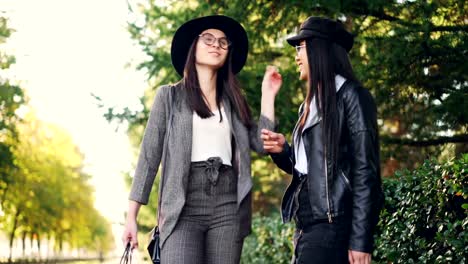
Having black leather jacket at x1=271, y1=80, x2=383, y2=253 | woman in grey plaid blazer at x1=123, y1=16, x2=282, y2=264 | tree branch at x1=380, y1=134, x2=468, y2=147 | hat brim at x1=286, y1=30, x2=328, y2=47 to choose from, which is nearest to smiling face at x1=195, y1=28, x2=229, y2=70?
woman in grey plaid blazer at x1=123, y1=16, x2=282, y2=264

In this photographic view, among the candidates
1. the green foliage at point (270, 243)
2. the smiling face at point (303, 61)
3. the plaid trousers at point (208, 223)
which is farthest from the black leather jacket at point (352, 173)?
the green foliage at point (270, 243)

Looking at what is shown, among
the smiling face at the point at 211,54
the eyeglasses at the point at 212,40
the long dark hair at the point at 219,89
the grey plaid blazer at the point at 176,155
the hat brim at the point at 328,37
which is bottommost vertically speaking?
the grey plaid blazer at the point at 176,155

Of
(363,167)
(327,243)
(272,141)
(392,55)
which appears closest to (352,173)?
(363,167)

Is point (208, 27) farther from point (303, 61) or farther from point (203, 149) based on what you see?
point (303, 61)

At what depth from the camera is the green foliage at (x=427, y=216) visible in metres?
5.33

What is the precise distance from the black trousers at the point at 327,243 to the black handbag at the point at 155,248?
104 centimetres

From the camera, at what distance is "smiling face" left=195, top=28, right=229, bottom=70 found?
16.9 feet

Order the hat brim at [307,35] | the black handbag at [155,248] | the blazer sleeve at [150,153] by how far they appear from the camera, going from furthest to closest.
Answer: the blazer sleeve at [150,153] → the black handbag at [155,248] → the hat brim at [307,35]

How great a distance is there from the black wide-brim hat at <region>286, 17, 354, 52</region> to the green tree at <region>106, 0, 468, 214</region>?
4.55 m

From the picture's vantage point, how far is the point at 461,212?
559 centimetres

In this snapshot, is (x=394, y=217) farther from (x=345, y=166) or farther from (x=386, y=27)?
(x=386, y=27)

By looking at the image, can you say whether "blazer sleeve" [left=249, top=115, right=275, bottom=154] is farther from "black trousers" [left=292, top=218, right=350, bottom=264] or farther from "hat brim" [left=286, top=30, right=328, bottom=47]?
"black trousers" [left=292, top=218, right=350, bottom=264]

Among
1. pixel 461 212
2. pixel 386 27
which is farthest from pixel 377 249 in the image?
pixel 386 27

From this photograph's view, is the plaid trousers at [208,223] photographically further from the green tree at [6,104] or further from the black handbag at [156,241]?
the green tree at [6,104]
